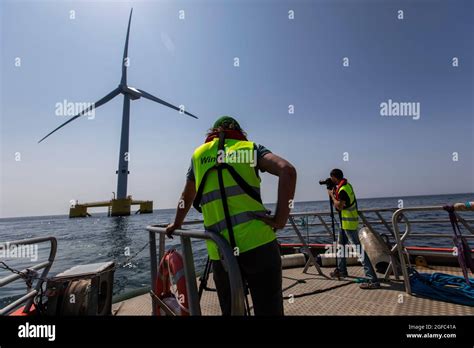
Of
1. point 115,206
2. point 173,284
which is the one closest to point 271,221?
point 173,284

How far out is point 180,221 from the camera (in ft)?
7.04

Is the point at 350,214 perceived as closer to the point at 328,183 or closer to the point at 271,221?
the point at 328,183

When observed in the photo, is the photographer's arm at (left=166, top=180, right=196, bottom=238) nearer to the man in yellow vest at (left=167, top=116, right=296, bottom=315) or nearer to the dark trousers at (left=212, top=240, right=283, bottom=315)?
the man in yellow vest at (left=167, top=116, right=296, bottom=315)

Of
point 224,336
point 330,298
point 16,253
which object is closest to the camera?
point 224,336

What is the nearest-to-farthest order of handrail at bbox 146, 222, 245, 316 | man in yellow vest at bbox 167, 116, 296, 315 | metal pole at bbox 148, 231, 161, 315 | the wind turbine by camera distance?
handrail at bbox 146, 222, 245, 316 < man in yellow vest at bbox 167, 116, 296, 315 < metal pole at bbox 148, 231, 161, 315 < the wind turbine

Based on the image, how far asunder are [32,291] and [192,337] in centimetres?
263

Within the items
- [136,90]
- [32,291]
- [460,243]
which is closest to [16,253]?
[32,291]

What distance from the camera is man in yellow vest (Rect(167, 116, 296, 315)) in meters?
1.69

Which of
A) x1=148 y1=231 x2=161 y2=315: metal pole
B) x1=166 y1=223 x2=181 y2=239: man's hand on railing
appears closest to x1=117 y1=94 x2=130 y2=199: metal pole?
x1=148 y1=231 x2=161 y2=315: metal pole

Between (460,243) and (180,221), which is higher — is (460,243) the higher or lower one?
the lower one

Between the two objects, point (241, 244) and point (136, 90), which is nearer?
point (241, 244)

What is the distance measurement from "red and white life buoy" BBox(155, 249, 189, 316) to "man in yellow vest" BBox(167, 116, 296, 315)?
1.23ft

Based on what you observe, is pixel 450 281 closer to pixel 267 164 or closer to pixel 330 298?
pixel 330 298

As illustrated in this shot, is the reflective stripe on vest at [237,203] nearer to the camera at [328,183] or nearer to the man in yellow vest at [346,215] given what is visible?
the man in yellow vest at [346,215]
